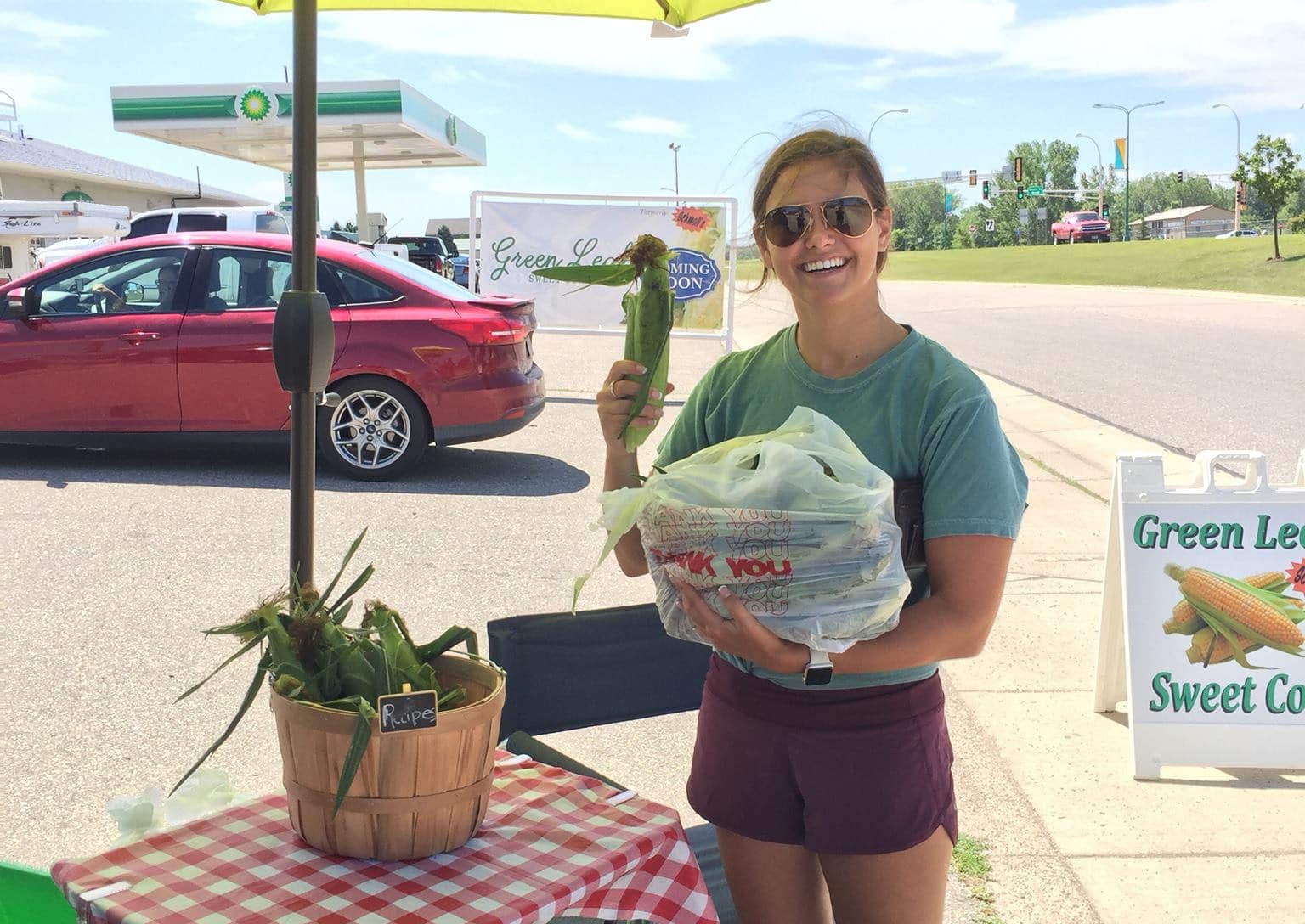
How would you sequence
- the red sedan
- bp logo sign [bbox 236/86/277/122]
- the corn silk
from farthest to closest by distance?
1. bp logo sign [bbox 236/86/277/122]
2. the red sedan
3. the corn silk

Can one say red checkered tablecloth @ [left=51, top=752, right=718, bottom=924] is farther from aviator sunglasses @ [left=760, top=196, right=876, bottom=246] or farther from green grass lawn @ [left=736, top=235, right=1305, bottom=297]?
green grass lawn @ [left=736, top=235, right=1305, bottom=297]

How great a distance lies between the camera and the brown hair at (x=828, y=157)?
2.01 meters

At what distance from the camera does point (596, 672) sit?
8.80 ft

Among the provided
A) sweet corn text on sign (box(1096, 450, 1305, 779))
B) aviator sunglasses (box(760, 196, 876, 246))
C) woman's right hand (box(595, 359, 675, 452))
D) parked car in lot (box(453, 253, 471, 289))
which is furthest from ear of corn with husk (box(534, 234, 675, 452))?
parked car in lot (box(453, 253, 471, 289))

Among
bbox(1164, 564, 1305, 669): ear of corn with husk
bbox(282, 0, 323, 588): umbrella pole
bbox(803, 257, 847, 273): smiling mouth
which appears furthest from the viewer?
bbox(1164, 564, 1305, 669): ear of corn with husk

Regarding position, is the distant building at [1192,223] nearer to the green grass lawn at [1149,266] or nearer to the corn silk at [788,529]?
the green grass lawn at [1149,266]

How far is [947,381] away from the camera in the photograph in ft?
6.10

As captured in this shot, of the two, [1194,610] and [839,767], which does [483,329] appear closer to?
[1194,610]

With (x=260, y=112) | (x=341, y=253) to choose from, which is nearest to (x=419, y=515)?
(x=341, y=253)

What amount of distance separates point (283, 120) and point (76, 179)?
2693 centimetres

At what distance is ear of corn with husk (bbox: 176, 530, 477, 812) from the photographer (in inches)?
67.1

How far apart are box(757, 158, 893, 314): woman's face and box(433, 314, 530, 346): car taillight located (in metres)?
6.71

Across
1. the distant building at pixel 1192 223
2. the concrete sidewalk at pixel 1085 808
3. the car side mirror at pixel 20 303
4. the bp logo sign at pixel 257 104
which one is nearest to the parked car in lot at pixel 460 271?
the bp logo sign at pixel 257 104

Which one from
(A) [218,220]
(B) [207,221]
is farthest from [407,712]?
(B) [207,221]
